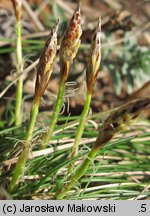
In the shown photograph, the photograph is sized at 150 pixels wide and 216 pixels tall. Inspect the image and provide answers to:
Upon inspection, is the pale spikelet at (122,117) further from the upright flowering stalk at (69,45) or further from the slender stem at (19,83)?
the slender stem at (19,83)

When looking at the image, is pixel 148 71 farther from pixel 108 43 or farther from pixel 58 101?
pixel 58 101

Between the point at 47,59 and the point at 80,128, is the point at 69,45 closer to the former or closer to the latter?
the point at 47,59

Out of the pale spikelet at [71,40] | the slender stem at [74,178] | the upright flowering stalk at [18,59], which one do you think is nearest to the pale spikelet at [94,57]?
the pale spikelet at [71,40]

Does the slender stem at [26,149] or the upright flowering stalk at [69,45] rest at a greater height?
the upright flowering stalk at [69,45]

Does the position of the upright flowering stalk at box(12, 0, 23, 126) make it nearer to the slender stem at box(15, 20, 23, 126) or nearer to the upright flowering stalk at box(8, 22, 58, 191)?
the slender stem at box(15, 20, 23, 126)

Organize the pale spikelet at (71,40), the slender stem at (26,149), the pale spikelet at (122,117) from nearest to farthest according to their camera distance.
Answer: the pale spikelet at (122,117), the pale spikelet at (71,40), the slender stem at (26,149)

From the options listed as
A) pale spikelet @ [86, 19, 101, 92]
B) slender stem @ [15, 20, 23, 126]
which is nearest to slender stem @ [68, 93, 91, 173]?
pale spikelet @ [86, 19, 101, 92]

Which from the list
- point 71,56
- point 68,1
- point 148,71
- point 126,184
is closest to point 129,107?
point 71,56

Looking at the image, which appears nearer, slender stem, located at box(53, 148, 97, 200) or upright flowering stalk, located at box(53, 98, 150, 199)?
upright flowering stalk, located at box(53, 98, 150, 199)
